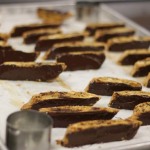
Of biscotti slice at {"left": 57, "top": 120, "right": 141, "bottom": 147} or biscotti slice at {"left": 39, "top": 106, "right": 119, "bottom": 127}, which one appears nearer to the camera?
biscotti slice at {"left": 57, "top": 120, "right": 141, "bottom": 147}

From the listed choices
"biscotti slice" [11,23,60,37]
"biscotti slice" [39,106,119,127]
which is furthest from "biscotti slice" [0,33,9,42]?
"biscotti slice" [39,106,119,127]

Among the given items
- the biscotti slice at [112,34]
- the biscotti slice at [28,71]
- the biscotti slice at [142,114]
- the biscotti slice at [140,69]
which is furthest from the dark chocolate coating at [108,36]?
the biscotti slice at [142,114]

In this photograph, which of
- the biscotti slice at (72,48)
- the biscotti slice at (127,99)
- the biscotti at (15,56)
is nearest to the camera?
the biscotti slice at (127,99)

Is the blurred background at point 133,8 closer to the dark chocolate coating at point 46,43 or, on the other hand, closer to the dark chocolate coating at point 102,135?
the dark chocolate coating at point 46,43

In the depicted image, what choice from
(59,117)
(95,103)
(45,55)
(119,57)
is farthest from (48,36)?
(59,117)

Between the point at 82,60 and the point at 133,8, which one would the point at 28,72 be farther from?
the point at 133,8

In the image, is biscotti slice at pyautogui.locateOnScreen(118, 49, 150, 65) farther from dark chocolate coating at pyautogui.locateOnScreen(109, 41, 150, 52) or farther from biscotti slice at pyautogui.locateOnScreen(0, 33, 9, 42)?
biscotti slice at pyautogui.locateOnScreen(0, 33, 9, 42)
